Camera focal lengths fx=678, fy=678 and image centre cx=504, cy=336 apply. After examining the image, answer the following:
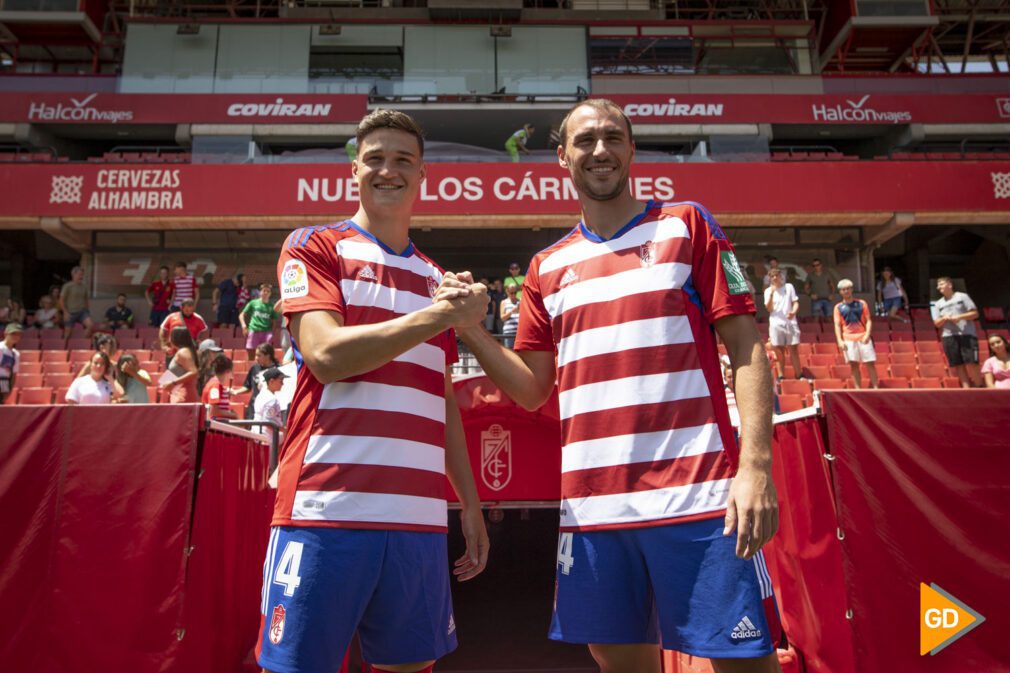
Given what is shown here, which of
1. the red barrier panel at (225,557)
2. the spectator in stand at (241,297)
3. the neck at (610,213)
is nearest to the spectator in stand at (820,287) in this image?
the spectator in stand at (241,297)

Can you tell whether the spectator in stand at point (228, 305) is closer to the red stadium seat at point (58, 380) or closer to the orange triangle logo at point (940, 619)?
the red stadium seat at point (58, 380)

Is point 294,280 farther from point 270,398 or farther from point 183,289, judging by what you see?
point 183,289

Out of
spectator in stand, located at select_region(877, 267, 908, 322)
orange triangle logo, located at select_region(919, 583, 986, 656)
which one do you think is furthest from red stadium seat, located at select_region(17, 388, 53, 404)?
spectator in stand, located at select_region(877, 267, 908, 322)

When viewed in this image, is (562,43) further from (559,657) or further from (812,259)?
(559,657)

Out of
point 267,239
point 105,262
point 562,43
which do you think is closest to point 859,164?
point 562,43

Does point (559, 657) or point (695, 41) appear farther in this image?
point (695, 41)

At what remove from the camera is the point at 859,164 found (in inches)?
587

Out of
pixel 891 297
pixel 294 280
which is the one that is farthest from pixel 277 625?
pixel 891 297

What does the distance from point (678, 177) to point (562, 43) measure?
721 centimetres

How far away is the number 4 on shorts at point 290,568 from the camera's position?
1.62m

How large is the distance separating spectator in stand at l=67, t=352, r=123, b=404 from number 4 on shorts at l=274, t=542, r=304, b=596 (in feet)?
17.5

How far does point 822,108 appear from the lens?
18.6m

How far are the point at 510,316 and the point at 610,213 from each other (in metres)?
6.46

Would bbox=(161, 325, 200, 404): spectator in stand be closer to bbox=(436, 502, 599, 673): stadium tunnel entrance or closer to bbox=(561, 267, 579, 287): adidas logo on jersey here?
bbox=(436, 502, 599, 673): stadium tunnel entrance
